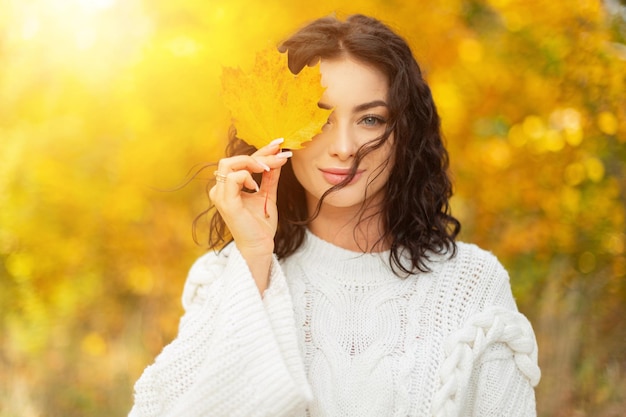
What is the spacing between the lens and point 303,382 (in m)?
1.61

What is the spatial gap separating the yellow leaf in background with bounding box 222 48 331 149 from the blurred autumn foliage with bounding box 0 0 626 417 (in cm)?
123

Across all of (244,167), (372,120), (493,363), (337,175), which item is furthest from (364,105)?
(493,363)

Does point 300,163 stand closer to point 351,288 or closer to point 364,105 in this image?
point 364,105

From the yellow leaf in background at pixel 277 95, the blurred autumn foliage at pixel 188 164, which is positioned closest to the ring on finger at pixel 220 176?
the yellow leaf in background at pixel 277 95

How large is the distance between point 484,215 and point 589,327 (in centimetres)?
68

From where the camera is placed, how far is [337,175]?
179cm

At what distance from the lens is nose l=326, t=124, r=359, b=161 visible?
174 centimetres

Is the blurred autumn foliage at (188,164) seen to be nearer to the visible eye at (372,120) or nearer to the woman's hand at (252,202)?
the visible eye at (372,120)

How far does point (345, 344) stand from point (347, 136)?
A: 536mm

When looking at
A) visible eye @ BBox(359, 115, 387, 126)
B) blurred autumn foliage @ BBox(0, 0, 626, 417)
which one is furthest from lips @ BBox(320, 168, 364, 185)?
blurred autumn foliage @ BBox(0, 0, 626, 417)

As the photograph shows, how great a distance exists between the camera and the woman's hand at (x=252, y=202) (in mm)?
1676

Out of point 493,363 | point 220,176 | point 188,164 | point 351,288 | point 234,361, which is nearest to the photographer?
point 234,361

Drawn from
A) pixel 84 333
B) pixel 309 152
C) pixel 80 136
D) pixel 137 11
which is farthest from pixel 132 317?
pixel 309 152

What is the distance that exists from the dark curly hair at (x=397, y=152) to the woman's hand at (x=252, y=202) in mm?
163
